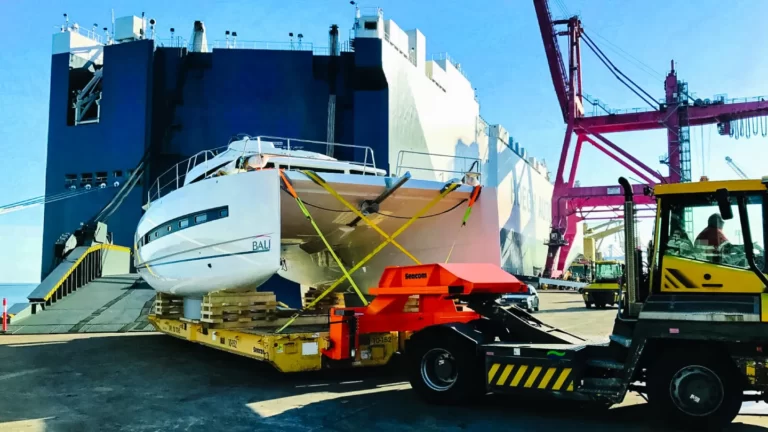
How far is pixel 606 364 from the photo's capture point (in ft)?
17.3

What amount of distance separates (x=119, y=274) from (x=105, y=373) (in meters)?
12.2

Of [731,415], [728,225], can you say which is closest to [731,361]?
[731,415]

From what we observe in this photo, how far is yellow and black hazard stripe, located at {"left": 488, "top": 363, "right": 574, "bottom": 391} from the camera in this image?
17.6 feet

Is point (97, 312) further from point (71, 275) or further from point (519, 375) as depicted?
point (519, 375)

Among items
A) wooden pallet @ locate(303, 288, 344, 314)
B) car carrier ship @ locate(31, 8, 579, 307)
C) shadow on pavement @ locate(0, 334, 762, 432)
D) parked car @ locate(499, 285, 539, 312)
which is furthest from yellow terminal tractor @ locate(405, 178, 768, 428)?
car carrier ship @ locate(31, 8, 579, 307)

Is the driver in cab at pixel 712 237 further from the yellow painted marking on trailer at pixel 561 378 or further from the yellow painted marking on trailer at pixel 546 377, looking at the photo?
the yellow painted marking on trailer at pixel 546 377

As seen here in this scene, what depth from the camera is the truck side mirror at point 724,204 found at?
4.55m

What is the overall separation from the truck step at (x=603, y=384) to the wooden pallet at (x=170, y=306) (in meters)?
8.72

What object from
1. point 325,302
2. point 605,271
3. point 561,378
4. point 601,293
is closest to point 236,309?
point 325,302

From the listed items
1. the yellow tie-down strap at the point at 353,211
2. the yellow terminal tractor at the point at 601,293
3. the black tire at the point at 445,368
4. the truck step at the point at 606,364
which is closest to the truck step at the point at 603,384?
the truck step at the point at 606,364

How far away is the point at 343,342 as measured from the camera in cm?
706

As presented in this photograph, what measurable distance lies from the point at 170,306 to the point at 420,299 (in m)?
6.77

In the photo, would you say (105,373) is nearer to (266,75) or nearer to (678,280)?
(678,280)

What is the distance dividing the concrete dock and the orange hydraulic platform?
693mm
